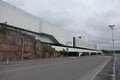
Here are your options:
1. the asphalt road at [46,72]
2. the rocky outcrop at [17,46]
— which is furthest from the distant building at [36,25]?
the asphalt road at [46,72]

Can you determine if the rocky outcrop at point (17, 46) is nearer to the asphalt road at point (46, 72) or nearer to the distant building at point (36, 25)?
the distant building at point (36, 25)

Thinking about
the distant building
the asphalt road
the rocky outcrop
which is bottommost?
the asphalt road

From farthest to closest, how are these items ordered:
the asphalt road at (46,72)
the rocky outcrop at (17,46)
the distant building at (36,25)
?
1. the distant building at (36,25)
2. the rocky outcrop at (17,46)
3. the asphalt road at (46,72)

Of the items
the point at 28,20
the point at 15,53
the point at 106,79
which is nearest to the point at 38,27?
the point at 28,20

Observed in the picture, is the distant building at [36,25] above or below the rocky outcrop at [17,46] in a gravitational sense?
above

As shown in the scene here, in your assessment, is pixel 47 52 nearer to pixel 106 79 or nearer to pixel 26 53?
pixel 26 53

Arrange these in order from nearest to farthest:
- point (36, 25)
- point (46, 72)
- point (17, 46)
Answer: point (46, 72)
point (17, 46)
point (36, 25)

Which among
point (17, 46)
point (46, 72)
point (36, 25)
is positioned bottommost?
point (46, 72)

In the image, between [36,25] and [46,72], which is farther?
[36,25]

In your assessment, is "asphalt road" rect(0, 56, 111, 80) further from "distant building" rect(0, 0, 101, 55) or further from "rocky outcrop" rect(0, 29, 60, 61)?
"distant building" rect(0, 0, 101, 55)

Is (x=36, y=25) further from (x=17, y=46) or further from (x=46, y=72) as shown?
(x=46, y=72)

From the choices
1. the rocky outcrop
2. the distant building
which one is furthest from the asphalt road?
the distant building

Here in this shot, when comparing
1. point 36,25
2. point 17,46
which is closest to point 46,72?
point 17,46

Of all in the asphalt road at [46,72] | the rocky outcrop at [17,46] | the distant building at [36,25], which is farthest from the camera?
the distant building at [36,25]
